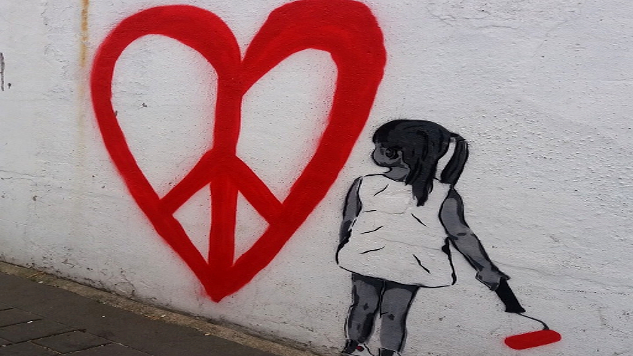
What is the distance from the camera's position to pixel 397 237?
12.1 ft

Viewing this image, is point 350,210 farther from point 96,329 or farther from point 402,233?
point 96,329

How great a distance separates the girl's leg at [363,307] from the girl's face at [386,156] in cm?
69

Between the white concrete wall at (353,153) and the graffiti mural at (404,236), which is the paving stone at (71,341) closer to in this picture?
the white concrete wall at (353,153)

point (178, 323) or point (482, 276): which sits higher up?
point (482, 276)

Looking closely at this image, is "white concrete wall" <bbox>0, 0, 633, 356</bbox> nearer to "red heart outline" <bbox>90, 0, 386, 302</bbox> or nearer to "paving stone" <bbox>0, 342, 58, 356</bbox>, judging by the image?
"red heart outline" <bbox>90, 0, 386, 302</bbox>

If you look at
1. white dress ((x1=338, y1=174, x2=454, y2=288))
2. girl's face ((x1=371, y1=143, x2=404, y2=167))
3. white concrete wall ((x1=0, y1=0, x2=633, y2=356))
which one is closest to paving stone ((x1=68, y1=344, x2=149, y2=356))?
white concrete wall ((x1=0, y1=0, x2=633, y2=356))

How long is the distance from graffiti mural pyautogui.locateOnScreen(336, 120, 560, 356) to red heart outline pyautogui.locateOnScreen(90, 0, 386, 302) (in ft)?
0.86

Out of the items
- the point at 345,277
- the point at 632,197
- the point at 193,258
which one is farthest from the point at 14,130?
the point at 632,197

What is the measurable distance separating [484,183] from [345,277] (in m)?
1.01

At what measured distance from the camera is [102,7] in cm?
461

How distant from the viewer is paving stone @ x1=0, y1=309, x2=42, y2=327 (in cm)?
423

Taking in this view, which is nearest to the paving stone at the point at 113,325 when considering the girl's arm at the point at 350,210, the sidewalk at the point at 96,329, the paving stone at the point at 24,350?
the sidewalk at the point at 96,329

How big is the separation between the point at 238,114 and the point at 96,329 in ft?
5.64

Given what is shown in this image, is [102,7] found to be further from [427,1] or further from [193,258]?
[427,1]
